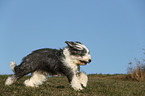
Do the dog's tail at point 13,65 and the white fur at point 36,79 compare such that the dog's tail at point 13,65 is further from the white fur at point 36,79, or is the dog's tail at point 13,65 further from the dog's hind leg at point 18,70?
the white fur at point 36,79

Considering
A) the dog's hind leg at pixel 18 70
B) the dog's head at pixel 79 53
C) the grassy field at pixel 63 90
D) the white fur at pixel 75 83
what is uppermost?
the dog's head at pixel 79 53

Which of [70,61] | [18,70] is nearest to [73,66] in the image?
[70,61]

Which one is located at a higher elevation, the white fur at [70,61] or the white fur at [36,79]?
the white fur at [70,61]

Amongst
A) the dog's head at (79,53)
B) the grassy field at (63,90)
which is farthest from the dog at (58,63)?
the grassy field at (63,90)

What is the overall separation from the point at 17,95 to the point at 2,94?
1.56 ft

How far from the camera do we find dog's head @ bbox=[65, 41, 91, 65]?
6.72m

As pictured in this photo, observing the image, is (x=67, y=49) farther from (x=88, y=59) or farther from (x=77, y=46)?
(x=88, y=59)

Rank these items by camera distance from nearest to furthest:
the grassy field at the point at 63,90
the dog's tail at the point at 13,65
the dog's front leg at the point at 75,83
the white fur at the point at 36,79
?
the grassy field at the point at 63,90
the dog's front leg at the point at 75,83
the white fur at the point at 36,79
the dog's tail at the point at 13,65

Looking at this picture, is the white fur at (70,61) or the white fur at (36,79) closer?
the white fur at (70,61)

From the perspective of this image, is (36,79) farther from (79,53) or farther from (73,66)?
(79,53)

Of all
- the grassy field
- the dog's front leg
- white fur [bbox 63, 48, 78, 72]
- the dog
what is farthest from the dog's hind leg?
the dog's front leg

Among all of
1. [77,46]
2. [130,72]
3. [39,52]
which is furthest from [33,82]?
[130,72]

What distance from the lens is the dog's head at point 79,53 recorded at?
6723 millimetres

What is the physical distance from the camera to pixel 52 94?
6.02 metres
